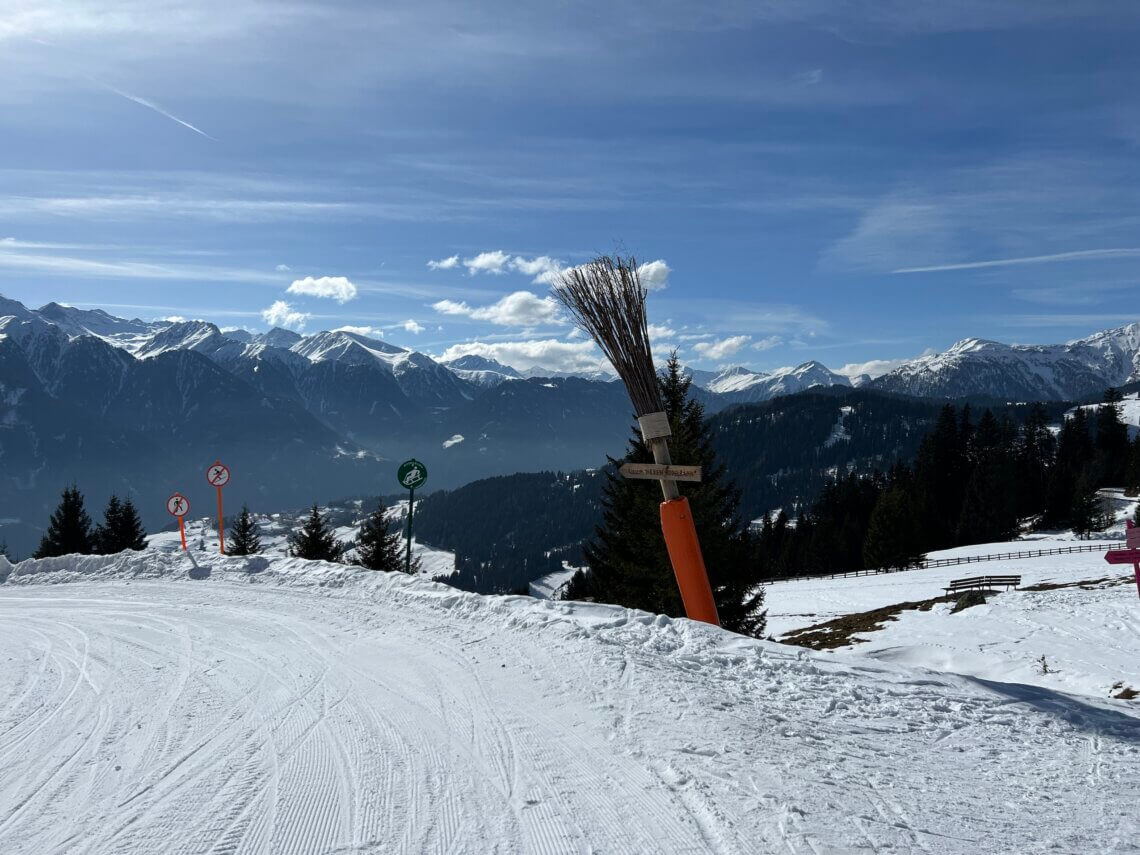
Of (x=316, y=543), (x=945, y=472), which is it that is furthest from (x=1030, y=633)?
(x=945, y=472)

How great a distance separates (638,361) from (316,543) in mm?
24808

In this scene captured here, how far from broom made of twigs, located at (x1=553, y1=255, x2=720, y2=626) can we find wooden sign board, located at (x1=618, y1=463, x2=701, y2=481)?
11 cm

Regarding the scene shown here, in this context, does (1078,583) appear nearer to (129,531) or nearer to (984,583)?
(984,583)

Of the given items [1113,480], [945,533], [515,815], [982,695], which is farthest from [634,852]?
[1113,480]

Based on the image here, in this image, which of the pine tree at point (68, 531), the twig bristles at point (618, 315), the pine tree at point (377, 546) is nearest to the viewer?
the twig bristles at point (618, 315)

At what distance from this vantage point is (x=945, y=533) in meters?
73.6

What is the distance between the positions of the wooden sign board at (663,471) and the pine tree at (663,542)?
6340 millimetres

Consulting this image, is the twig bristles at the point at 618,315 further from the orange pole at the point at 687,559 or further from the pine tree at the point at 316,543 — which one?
the pine tree at the point at 316,543

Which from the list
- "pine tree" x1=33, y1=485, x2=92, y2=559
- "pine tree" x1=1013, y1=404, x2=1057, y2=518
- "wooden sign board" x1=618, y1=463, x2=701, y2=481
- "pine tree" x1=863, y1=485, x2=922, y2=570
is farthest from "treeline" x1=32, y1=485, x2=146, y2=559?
"pine tree" x1=1013, y1=404, x2=1057, y2=518

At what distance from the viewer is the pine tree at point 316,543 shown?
28.8 m

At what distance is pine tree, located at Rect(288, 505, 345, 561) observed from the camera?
28781 millimetres

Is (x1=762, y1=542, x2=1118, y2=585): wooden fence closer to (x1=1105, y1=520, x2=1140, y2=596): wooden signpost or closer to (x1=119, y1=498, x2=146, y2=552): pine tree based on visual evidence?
(x1=1105, y1=520, x2=1140, y2=596): wooden signpost

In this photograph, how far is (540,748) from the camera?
4.81 meters

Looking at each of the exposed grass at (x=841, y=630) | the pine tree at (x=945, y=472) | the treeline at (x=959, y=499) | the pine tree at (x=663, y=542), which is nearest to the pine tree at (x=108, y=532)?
the pine tree at (x=663, y=542)
